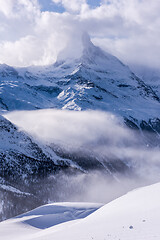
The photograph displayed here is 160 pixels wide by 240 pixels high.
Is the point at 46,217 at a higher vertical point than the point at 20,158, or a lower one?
lower

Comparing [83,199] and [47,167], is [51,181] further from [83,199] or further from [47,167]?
[83,199]

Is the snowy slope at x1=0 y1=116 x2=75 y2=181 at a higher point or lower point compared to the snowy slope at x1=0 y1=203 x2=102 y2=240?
higher

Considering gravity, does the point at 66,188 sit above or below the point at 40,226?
above

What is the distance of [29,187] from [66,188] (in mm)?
28510

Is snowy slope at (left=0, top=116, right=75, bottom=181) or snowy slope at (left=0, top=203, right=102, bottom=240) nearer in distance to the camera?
snowy slope at (left=0, top=203, right=102, bottom=240)

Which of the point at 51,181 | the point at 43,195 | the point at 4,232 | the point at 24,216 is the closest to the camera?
the point at 4,232

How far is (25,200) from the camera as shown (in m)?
117

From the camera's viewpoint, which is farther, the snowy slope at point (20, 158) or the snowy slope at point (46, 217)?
the snowy slope at point (20, 158)

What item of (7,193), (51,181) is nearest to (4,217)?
(7,193)

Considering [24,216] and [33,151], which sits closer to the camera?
[24,216]

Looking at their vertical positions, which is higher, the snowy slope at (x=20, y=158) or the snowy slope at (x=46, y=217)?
the snowy slope at (x=20, y=158)

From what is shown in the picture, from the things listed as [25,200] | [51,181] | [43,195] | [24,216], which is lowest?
[24,216]

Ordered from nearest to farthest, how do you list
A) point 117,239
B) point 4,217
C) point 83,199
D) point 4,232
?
point 117,239 < point 4,232 < point 4,217 < point 83,199

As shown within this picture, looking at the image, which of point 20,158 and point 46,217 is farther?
point 20,158
